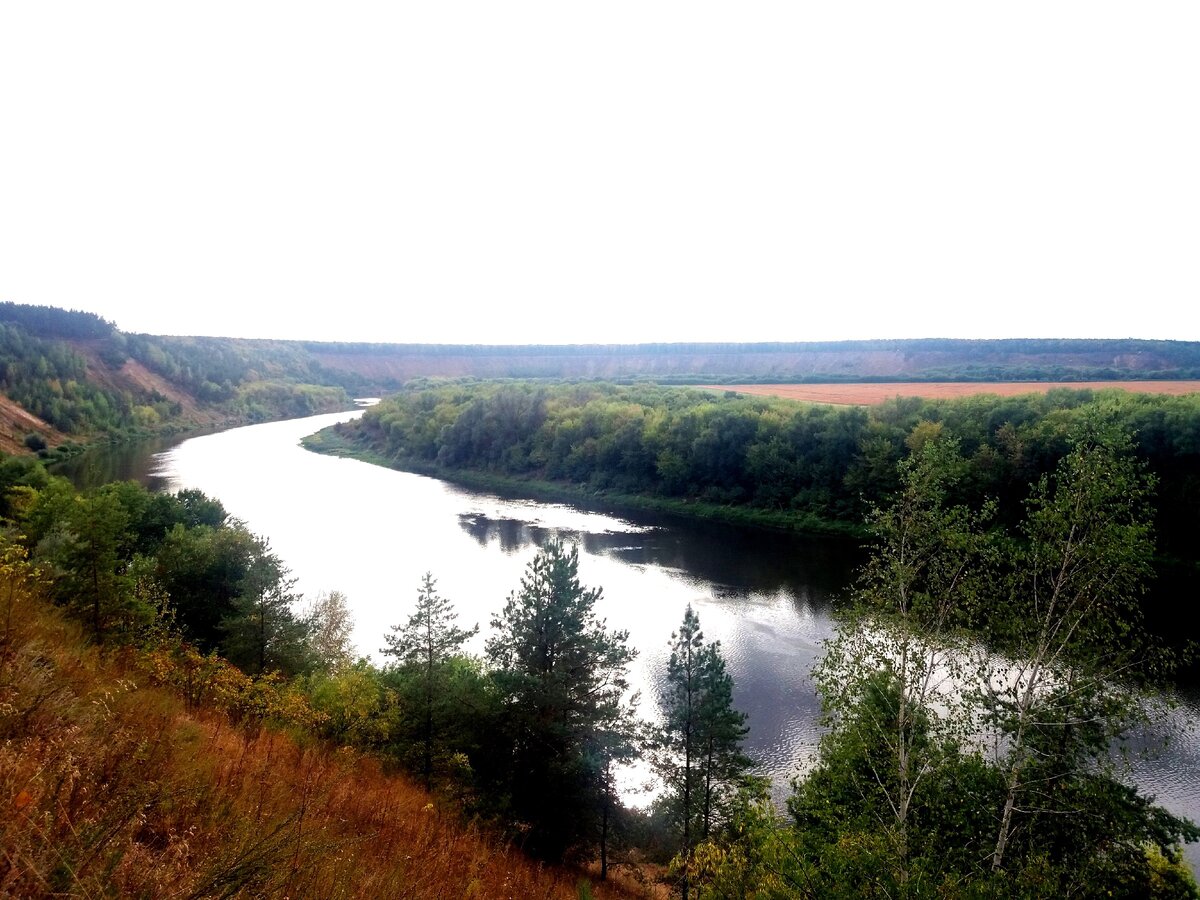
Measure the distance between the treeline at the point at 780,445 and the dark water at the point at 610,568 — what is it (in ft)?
17.4

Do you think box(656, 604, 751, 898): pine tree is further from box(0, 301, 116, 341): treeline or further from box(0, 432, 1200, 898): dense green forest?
box(0, 301, 116, 341): treeline

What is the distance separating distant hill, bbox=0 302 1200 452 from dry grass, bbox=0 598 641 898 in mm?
67740

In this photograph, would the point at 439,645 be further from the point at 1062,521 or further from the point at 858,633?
the point at 1062,521

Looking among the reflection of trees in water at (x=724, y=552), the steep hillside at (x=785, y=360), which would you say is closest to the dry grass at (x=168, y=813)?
the reflection of trees in water at (x=724, y=552)

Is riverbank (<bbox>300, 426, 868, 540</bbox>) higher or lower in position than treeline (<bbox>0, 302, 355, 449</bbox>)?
lower

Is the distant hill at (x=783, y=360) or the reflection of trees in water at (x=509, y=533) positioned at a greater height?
the distant hill at (x=783, y=360)

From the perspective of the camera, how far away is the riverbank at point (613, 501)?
132ft

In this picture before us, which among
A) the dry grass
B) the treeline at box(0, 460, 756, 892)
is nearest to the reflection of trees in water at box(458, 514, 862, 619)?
the treeline at box(0, 460, 756, 892)

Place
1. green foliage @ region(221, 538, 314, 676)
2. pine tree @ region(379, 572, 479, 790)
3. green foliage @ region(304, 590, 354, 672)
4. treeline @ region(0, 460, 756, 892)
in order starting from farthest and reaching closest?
green foliage @ region(304, 590, 354, 672) → green foliage @ region(221, 538, 314, 676) → pine tree @ region(379, 572, 479, 790) → treeline @ region(0, 460, 756, 892)

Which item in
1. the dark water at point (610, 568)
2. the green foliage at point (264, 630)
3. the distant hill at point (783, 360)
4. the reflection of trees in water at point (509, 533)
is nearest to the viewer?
the green foliage at point (264, 630)

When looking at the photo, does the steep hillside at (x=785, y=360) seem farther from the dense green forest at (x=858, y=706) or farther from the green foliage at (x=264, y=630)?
the green foliage at (x=264, y=630)

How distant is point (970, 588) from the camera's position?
307 inches

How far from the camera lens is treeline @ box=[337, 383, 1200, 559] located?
3394cm

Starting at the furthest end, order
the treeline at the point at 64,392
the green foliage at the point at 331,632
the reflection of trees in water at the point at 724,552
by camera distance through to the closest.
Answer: the treeline at the point at 64,392
the reflection of trees in water at the point at 724,552
the green foliage at the point at 331,632
